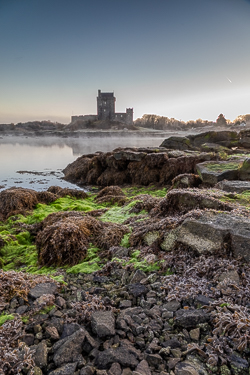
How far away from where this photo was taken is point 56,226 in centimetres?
452

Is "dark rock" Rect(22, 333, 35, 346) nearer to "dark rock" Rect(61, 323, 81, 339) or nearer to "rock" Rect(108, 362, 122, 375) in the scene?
"dark rock" Rect(61, 323, 81, 339)

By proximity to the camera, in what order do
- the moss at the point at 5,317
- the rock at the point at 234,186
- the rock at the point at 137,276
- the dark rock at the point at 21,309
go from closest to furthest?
the moss at the point at 5,317 → the dark rock at the point at 21,309 → the rock at the point at 137,276 → the rock at the point at 234,186

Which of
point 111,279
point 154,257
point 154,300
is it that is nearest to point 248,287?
point 154,300

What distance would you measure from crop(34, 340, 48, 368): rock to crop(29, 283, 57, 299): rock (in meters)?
0.74

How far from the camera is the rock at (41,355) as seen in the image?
6.00 feet

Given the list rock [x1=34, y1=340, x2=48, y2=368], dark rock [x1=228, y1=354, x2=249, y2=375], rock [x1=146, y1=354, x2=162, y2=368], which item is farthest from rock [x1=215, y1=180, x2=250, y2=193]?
rock [x1=34, y1=340, x2=48, y2=368]

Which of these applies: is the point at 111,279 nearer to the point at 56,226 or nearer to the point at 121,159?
the point at 56,226

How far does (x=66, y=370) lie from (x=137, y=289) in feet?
3.88

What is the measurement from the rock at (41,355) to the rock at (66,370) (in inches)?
5.6

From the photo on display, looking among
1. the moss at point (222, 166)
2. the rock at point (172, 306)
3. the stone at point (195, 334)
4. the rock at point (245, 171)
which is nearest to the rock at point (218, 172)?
the moss at point (222, 166)

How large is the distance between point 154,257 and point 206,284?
0.92m

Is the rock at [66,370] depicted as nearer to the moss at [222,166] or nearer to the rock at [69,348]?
the rock at [69,348]

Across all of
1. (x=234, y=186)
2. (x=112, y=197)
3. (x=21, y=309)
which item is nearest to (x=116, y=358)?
(x=21, y=309)

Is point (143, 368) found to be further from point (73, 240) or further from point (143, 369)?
point (73, 240)
